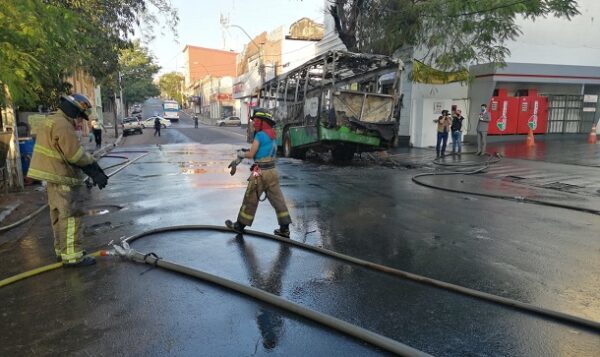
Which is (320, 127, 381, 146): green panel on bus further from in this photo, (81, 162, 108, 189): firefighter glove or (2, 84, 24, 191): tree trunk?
(81, 162, 108, 189): firefighter glove

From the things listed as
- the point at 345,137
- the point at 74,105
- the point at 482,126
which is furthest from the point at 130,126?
the point at 74,105

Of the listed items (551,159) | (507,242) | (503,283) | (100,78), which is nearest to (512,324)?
(503,283)

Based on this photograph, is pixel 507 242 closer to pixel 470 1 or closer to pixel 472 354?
pixel 472 354

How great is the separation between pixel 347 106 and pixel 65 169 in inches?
393

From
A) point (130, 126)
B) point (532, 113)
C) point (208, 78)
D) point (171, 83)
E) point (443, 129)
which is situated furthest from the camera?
point (171, 83)

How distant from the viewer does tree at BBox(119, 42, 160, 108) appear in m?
53.4

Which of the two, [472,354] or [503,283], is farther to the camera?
[503,283]

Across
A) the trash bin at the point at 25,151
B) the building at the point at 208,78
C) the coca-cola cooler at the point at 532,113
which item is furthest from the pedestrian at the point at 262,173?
the building at the point at 208,78

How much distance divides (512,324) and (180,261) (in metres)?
3.29

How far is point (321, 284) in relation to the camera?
4.27 m

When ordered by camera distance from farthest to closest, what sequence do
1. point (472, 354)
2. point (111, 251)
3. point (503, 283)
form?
point (111, 251)
point (503, 283)
point (472, 354)

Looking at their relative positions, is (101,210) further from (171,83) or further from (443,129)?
(171,83)

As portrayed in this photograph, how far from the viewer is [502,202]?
8.21 m

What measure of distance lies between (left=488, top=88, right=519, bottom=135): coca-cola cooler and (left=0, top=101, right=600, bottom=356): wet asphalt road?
13.6 metres
